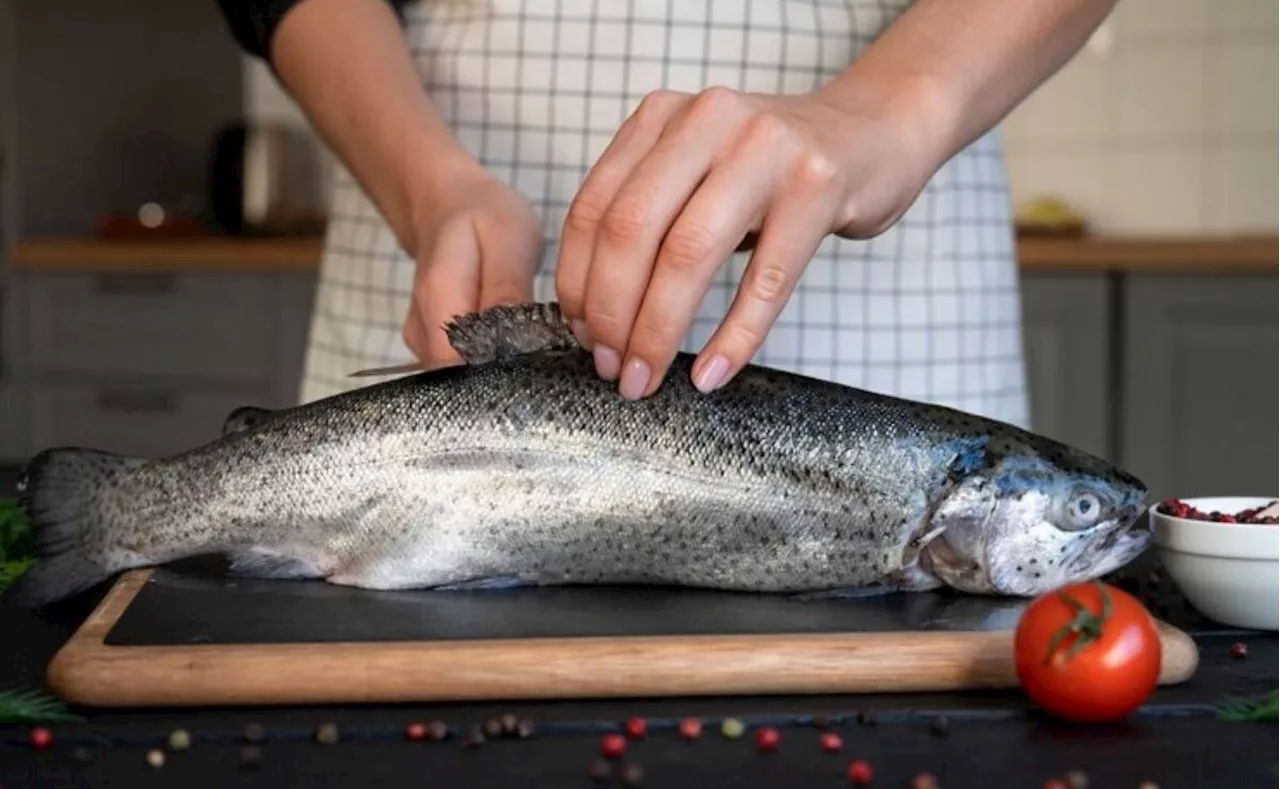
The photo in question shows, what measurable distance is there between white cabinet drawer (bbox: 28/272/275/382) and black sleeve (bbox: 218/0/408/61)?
5.66ft

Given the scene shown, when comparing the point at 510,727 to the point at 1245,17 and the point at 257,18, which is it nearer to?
the point at 257,18

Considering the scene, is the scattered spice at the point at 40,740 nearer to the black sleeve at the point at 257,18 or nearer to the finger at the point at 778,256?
the finger at the point at 778,256

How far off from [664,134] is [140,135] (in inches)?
121

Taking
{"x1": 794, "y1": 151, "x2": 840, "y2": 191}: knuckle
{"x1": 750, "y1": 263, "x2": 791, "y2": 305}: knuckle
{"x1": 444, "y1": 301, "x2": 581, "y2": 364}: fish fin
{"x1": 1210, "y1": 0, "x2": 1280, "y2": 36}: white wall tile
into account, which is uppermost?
{"x1": 1210, "y1": 0, "x2": 1280, "y2": 36}: white wall tile

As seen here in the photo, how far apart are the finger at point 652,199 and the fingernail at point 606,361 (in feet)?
0.19

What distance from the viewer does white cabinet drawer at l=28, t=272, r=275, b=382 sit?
10.8 feet

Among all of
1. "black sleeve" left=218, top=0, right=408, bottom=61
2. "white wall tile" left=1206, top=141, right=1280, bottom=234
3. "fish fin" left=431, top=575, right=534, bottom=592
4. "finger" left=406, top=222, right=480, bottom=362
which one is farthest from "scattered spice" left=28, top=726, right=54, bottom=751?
"white wall tile" left=1206, top=141, right=1280, bottom=234

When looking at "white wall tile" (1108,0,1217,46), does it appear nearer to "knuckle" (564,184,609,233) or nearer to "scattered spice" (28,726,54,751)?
"knuckle" (564,184,609,233)

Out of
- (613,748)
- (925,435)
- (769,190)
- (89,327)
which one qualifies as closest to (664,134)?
(769,190)

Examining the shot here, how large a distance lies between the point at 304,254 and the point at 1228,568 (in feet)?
7.87

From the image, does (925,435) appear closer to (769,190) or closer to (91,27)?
(769,190)

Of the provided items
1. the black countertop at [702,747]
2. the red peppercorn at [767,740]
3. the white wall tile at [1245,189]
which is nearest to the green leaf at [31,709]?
the black countertop at [702,747]

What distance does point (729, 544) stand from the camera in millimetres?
1097

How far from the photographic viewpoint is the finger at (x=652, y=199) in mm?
954
